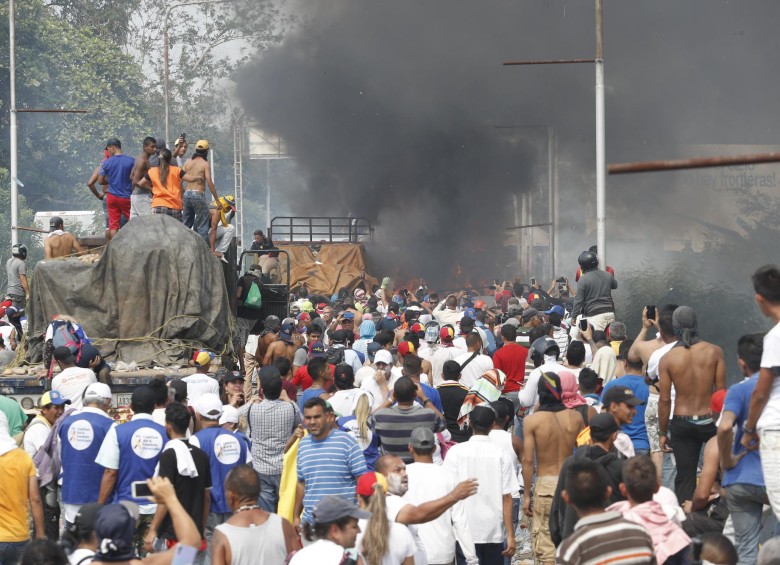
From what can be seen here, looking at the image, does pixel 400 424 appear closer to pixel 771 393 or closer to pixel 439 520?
pixel 439 520

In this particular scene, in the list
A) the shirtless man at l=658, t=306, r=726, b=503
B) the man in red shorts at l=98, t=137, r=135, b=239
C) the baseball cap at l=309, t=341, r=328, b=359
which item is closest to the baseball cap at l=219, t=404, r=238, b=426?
the shirtless man at l=658, t=306, r=726, b=503

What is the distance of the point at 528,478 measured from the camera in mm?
8562

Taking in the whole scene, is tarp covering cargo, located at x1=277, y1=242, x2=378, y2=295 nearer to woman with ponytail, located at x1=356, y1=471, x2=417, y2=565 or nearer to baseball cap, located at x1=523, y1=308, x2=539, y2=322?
baseball cap, located at x1=523, y1=308, x2=539, y2=322

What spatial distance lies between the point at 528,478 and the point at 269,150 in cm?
3827

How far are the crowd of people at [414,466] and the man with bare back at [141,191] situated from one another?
14.9 ft

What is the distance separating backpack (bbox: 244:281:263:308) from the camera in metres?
16.6

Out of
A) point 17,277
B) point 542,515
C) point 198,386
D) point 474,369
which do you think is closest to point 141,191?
point 17,277

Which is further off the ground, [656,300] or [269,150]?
[269,150]

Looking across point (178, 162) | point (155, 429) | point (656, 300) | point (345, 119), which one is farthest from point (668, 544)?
point (345, 119)

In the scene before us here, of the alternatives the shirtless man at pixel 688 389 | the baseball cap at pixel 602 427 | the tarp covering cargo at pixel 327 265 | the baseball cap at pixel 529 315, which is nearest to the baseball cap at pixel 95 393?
the baseball cap at pixel 602 427

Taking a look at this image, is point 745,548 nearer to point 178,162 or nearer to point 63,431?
point 63,431

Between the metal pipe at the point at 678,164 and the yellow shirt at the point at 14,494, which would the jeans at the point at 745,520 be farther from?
the yellow shirt at the point at 14,494

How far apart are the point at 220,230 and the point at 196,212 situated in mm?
478

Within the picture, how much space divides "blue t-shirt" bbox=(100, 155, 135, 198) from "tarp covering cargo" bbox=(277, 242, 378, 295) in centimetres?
1604
